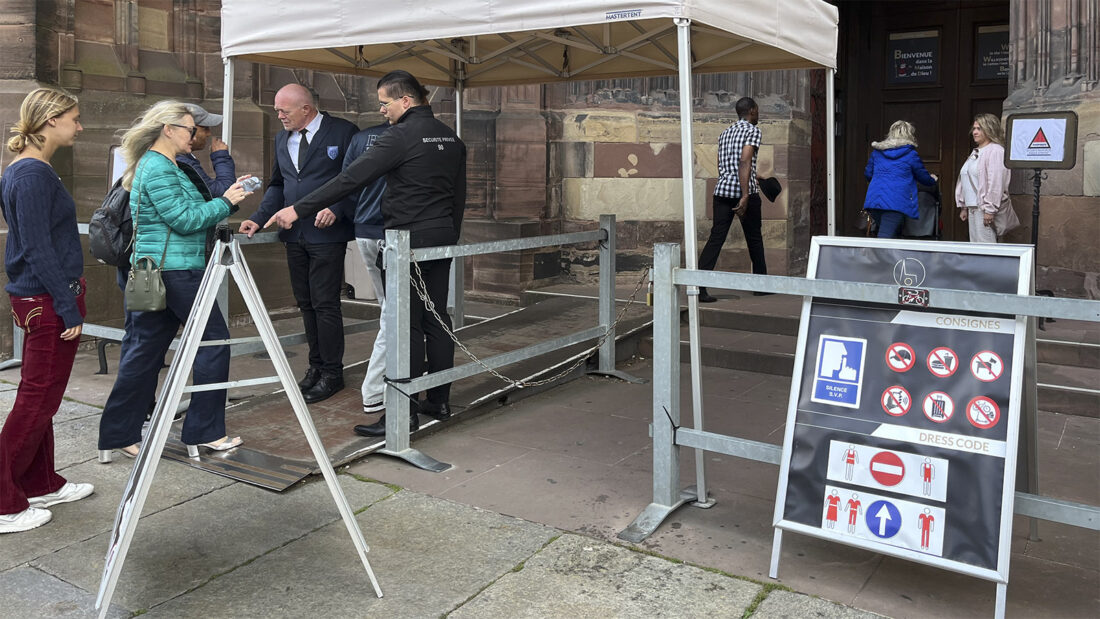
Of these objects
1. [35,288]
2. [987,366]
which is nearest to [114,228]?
[35,288]

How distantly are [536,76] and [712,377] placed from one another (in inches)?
103

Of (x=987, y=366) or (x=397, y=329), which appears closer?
(x=987, y=366)

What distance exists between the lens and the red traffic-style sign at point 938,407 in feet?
11.1

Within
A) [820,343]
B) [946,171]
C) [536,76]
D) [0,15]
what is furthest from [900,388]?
[946,171]

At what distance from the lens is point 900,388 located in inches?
137

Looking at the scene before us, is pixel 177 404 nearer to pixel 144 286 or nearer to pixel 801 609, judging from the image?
pixel 144 286

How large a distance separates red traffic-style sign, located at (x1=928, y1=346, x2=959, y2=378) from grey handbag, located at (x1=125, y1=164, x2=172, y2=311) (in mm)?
3334

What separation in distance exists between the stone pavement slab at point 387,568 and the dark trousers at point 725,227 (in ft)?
16.3

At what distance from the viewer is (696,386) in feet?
14.4

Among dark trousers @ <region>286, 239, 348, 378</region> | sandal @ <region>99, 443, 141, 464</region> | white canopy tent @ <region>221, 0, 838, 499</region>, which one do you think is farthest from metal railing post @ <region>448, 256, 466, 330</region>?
sandal @ <region>99, 443, 141, 464</region>

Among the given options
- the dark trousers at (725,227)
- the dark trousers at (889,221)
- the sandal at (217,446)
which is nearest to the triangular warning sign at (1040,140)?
the dark trousers at (889,221)

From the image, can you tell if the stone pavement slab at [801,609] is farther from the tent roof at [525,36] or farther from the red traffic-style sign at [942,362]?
the tent roof at [525,36]

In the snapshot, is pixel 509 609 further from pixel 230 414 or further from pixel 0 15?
pixel 0 15

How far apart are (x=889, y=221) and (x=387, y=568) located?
230 inches
